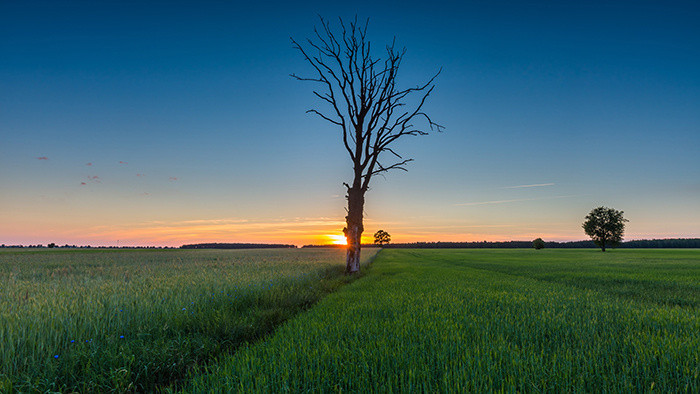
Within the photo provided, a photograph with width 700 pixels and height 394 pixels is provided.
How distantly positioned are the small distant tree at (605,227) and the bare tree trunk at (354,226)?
90324 millimetres

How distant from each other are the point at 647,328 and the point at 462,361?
167 inches

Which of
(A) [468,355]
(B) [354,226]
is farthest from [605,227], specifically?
(A) [468,355]

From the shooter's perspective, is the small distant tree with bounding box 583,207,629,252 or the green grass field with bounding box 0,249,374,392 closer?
the green grass field with bounding box 0,249,374,392

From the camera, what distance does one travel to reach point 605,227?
273 feet

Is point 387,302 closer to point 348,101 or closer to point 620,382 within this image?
point 620,382

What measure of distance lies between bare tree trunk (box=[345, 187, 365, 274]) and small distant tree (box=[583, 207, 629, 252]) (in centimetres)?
9032

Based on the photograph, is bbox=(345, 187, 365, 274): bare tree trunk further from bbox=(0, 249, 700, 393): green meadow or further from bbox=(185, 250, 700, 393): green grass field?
bbox=(185, 250, 700, 393): green grass field

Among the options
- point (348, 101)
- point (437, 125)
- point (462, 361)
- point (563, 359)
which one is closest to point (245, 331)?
point (462, 361)

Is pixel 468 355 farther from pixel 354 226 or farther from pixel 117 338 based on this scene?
pixel 354 226

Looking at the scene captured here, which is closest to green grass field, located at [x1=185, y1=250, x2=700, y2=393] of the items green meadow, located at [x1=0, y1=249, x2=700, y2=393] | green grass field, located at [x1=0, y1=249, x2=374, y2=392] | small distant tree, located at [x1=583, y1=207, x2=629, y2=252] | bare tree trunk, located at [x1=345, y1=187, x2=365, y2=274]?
green meadow, located at [x1=0, y1=249, x2=700, y2=393]

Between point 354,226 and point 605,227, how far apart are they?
303 ft

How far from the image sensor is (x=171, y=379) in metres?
4.45

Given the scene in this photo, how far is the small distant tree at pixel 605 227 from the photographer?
269ft

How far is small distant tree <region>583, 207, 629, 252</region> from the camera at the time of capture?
82062 millimetres
